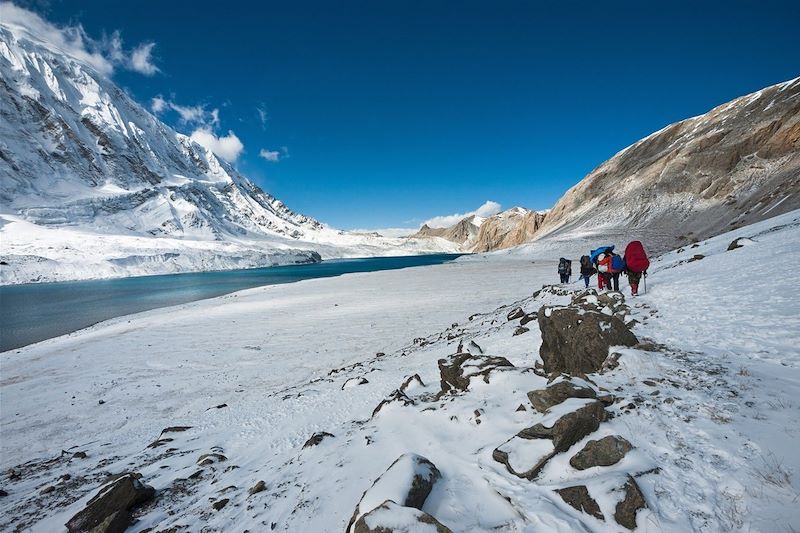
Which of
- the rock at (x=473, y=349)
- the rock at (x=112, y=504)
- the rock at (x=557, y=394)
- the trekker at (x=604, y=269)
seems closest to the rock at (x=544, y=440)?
the rock at (x=557, y=394)

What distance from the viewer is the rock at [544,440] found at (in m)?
4.01

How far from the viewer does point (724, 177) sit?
210 ft

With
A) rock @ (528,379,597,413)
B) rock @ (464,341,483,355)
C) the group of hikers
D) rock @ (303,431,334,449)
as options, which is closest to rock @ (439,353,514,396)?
rock @ (464,341,483,355)

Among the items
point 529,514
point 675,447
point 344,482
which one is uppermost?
point 675,447

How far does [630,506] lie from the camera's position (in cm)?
308

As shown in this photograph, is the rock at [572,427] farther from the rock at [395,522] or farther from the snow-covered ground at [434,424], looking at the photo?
the rock at [395,522]

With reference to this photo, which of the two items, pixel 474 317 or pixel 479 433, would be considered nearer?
pixel 479 433

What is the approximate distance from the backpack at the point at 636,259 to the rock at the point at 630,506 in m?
9.29

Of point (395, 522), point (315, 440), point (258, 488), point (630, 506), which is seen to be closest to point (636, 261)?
point (630, 506)

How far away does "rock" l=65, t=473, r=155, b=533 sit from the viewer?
4.72m

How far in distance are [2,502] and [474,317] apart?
55.8ft

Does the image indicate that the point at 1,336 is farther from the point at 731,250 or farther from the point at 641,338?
the point at 731,250

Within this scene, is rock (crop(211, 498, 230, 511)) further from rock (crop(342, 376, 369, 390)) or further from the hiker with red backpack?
the hiker with red backpack

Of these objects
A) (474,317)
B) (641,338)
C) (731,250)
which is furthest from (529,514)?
(731,250)
